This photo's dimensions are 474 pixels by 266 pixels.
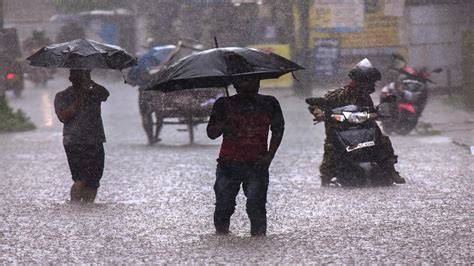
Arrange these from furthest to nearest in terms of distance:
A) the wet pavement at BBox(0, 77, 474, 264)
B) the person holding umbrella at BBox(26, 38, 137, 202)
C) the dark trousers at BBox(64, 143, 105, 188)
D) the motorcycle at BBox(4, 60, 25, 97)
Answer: the motorcycle at BBox(4, 60, 25, 97), the dark trousers at BBox(64, 143, 105, 188), the person holding umbrella at BBox(26, 38, 137, 202), the wet pavement at BBox(0, 77, 474, 264)

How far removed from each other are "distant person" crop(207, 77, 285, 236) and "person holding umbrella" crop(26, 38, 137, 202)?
105 inches

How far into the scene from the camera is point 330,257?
8695 millimetres

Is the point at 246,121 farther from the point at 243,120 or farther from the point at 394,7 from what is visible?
the point at 394,7

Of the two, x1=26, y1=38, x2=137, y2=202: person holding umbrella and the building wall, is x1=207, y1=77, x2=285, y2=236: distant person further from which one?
the building wall

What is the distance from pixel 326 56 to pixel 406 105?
41.0 ft

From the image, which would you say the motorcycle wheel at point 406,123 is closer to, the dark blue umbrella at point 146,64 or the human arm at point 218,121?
the dark blue umbrella at point 146,64

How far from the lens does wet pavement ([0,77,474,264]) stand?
9016 millimetres

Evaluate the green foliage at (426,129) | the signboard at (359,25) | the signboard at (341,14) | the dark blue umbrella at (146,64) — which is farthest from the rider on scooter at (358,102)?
the signboard at (341,14)

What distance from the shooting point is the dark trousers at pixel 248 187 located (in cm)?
982

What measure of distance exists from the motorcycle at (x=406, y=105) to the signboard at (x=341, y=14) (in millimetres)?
11127

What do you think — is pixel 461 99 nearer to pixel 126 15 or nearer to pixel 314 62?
pixel 314 62

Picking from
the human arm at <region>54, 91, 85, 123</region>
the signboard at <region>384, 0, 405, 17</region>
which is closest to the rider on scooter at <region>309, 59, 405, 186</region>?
the human arm at <region>54, 91, 85, 123</region>

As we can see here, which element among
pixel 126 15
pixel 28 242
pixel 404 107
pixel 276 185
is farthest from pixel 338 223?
pixel 126 15

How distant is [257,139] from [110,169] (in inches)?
287
